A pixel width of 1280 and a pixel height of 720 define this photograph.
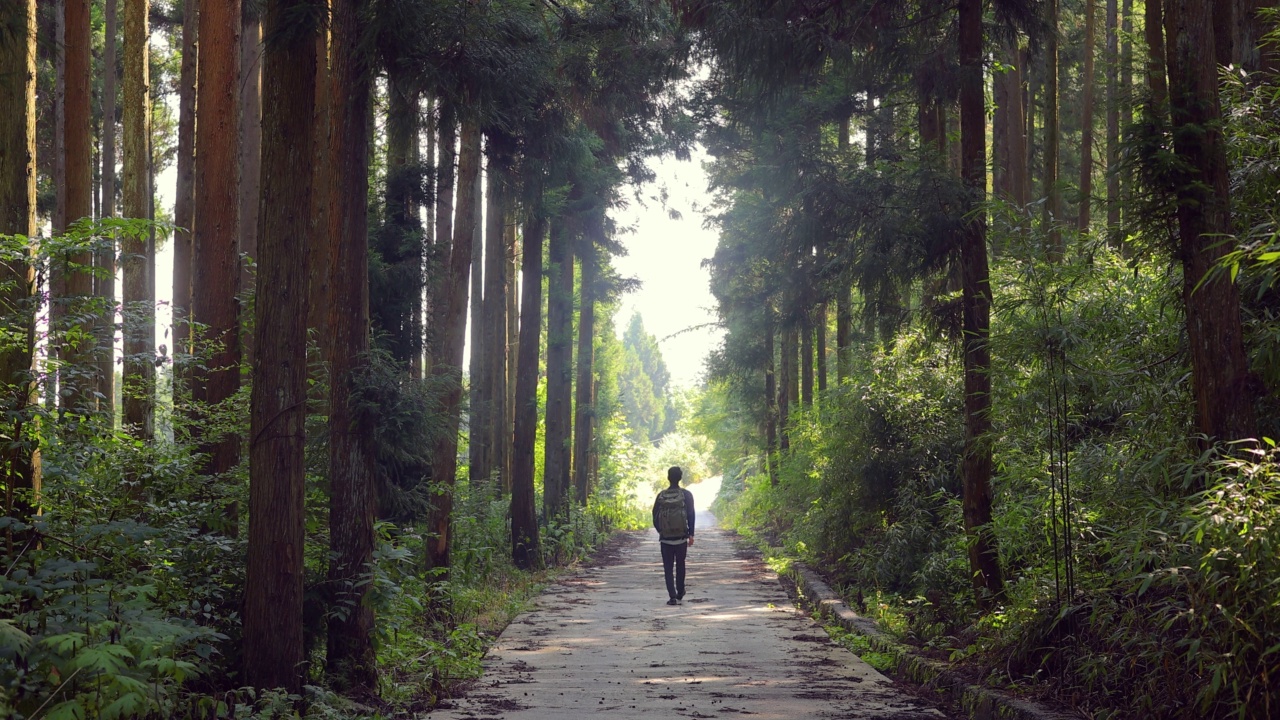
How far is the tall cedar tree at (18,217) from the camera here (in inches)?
276

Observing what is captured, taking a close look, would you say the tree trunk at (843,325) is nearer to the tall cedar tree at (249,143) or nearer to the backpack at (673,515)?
the backpack at (673,515)

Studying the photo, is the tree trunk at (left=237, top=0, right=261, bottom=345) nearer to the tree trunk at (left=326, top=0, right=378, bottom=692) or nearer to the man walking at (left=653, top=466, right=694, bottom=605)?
the tree trunk at (left=326, top=0, right=378, bottom=692)

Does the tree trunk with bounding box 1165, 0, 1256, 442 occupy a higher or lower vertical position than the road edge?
higher

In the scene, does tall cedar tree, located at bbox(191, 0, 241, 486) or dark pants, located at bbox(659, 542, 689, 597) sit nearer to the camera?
tall cedar tree, located at bbox(191, 0, 241, 486)

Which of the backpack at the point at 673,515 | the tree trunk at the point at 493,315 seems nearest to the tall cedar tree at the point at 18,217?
the backpack at the point at 673,515

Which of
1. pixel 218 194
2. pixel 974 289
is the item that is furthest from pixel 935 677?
pixel 218 194

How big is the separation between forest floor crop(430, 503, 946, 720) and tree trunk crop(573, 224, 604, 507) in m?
10.4

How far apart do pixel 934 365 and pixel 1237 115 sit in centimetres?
Result: 827

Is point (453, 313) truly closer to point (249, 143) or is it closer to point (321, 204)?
point (321, 204)

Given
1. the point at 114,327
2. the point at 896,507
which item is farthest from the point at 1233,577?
the point at 896,507

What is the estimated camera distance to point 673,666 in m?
9.52

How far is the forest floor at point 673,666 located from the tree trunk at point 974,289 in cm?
191

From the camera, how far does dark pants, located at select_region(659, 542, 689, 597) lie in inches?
599

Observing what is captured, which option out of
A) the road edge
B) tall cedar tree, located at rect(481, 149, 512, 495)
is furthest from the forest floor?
tall cedar tree, located at rect(481, 149, 512, 495)
